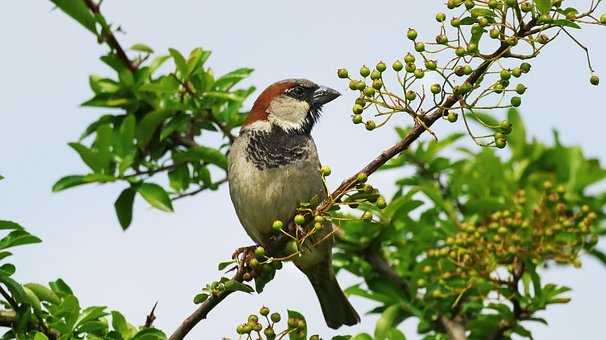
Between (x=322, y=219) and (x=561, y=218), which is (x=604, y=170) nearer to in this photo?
(x=561, y=218)

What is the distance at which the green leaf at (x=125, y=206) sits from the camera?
422 centimetres

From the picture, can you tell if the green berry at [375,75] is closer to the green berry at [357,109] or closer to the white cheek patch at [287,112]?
the green berry at [357,109]

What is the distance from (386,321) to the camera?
14.8 feet

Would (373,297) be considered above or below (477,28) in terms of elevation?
below

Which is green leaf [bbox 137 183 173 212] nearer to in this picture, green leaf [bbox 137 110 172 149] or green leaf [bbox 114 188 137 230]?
green leaf [bbox 114 188 137 230]

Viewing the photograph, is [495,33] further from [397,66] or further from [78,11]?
[78,11]

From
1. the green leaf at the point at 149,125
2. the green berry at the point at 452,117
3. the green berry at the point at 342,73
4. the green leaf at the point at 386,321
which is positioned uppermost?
the green leaf at the point at 149,125

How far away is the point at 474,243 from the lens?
441 centimetres

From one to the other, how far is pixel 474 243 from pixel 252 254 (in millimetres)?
1288

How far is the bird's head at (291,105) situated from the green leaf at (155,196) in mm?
592

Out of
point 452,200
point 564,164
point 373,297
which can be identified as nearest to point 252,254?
point 373,297

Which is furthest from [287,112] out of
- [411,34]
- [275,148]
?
[411,34]

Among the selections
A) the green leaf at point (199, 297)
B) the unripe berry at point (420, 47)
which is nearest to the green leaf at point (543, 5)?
the unripe berry at point (420, 47)

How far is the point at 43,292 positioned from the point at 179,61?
53.7 inches
